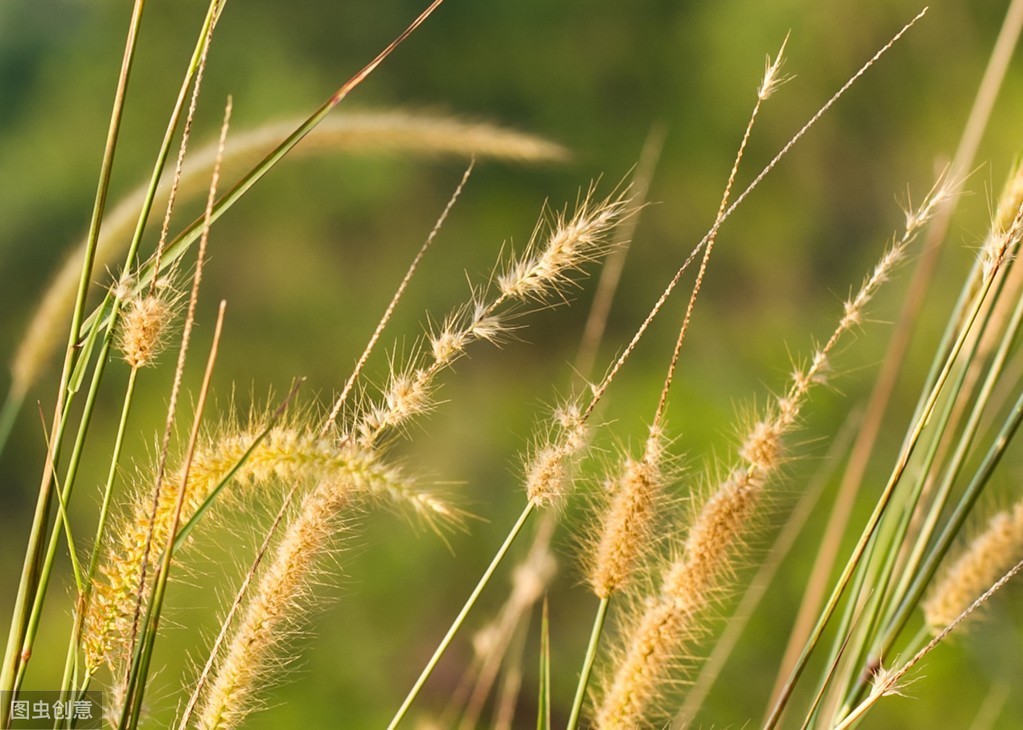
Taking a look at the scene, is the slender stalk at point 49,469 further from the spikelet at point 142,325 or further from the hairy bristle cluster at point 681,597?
the hairy bristle cluster at point 681,597

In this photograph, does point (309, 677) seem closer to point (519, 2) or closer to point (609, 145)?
point (609, 145)

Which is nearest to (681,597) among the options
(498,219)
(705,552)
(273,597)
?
(705,552)

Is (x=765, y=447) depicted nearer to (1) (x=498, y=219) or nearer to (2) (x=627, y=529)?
(2) (x=627, y=529)

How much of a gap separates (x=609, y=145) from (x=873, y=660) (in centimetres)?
158

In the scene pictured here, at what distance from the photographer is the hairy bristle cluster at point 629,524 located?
Result: 303 mm

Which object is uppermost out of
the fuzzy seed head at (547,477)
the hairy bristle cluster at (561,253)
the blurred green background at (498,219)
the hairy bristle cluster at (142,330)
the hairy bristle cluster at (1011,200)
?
the blurred green background at (498,219)

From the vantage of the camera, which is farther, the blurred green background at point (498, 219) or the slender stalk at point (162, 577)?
the blurred green background at point (498, 219)

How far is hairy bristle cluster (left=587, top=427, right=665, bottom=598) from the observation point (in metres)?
0.30

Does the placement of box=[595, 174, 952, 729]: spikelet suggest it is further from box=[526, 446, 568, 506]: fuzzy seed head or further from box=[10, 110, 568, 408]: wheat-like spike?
box=[10, 110, 568, 408]: wheat-like spike

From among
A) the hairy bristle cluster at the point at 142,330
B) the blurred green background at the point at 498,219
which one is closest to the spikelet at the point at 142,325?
the hairy bristle cluster at the point at 142,330

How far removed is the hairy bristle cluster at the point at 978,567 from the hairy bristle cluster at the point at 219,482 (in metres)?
0.23

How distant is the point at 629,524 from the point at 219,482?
0.13 m

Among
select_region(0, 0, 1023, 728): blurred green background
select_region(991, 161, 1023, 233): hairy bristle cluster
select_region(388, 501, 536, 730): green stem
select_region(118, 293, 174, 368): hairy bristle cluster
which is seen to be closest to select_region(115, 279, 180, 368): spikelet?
select_region(118, 293, 174, 368): hairy bristle cluster

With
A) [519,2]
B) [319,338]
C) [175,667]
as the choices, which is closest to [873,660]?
[175,667]
